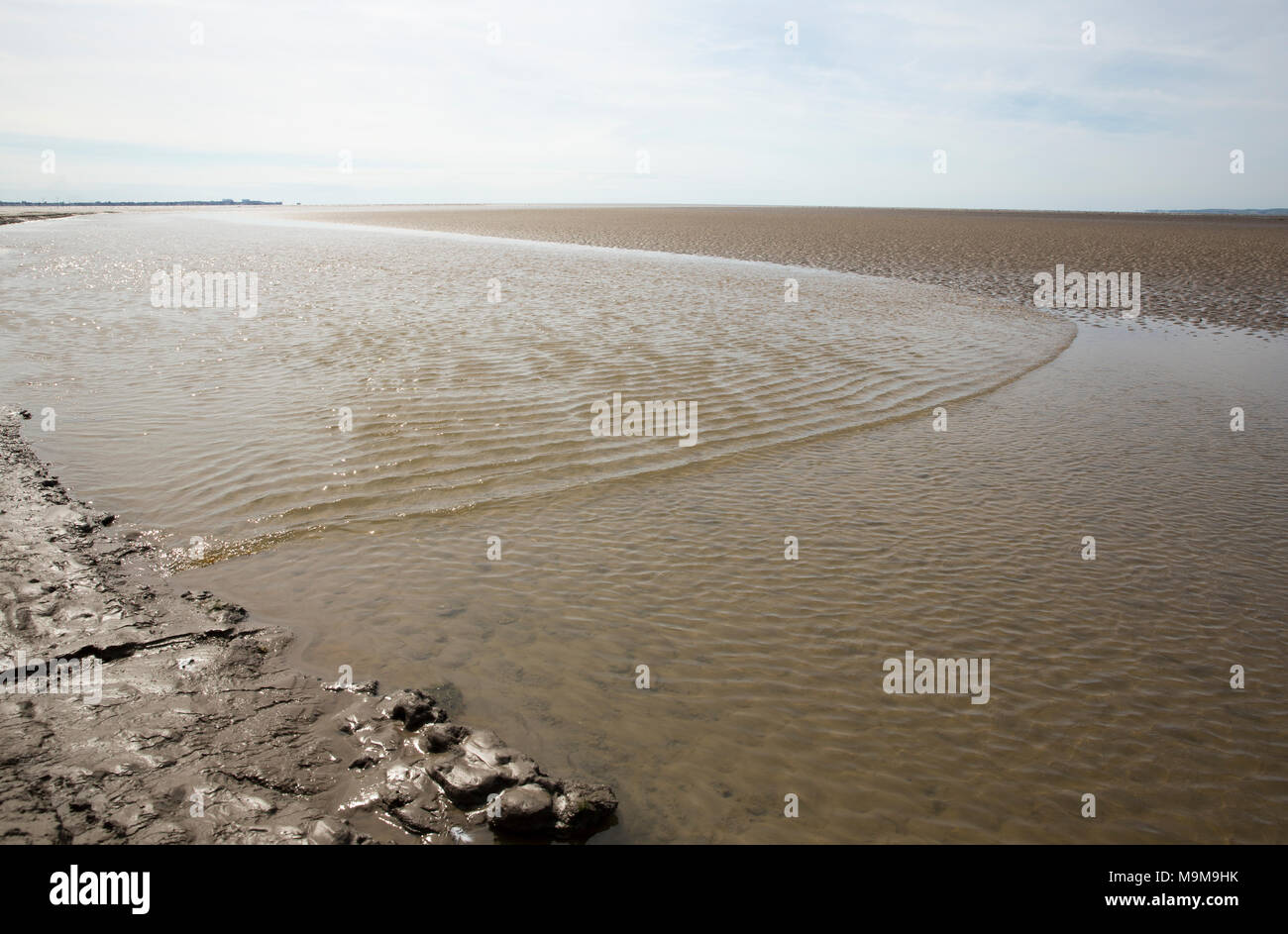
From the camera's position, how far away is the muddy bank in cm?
418

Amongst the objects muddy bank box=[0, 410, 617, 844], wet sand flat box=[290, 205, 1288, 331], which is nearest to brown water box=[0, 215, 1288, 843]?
muddy bank box=[0, 410, 617, 844]

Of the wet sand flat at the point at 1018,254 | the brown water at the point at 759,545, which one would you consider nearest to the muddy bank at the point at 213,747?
the brown water at the point at 759,545

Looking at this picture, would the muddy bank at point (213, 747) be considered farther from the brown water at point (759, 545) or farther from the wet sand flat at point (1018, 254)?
the wet sand flat at point (1018, 254)

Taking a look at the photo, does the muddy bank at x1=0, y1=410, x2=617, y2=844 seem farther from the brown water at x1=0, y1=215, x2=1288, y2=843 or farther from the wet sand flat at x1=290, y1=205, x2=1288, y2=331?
the wet sand flat at x1=290, y1=205, x2=1288, y2=331

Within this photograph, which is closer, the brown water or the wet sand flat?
the brown water

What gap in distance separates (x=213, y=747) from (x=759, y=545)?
525 cm

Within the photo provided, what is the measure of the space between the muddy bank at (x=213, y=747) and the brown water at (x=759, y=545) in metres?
0.48

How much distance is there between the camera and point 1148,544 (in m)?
7.97

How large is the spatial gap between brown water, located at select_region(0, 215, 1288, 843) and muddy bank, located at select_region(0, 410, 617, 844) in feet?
1.57

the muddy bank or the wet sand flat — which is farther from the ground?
the wet sand flat

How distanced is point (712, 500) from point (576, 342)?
814 cm
